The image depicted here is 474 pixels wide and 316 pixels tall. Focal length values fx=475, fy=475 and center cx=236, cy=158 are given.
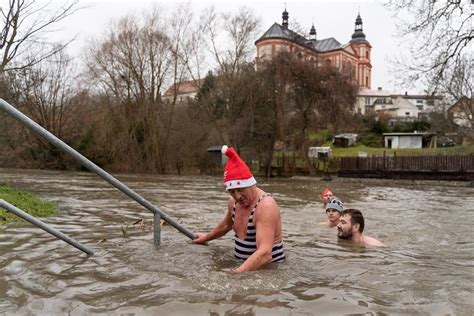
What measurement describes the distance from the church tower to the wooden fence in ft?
263

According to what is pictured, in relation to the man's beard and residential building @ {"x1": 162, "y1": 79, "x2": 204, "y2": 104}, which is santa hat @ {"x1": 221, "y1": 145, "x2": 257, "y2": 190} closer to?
the man's beard

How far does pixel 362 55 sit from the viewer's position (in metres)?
115

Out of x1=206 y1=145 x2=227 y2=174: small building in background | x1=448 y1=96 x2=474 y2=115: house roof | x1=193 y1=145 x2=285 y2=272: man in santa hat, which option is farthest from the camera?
x1=448 y1=96 x2=474 y2=115: house roof

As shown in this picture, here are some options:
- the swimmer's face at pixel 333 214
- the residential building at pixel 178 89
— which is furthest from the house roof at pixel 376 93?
the swimmer's face at pixel 333 214

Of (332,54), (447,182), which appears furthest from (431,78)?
(332,54)

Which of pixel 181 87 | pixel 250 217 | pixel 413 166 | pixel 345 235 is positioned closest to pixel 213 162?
pixel 181 87

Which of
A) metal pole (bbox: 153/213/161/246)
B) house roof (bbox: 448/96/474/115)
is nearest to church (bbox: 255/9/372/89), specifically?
house roof (bbox: 448/96/474/115)

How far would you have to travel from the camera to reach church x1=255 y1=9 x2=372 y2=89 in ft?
124

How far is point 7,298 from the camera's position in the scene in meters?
3.89

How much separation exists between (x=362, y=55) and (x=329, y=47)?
1784cm

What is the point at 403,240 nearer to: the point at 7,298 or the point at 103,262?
the point at 103,262

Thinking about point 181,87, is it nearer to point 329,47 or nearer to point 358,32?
point 329,47

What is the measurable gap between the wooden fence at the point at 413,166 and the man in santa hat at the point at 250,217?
28.9 metres

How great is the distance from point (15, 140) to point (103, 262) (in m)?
41.8
